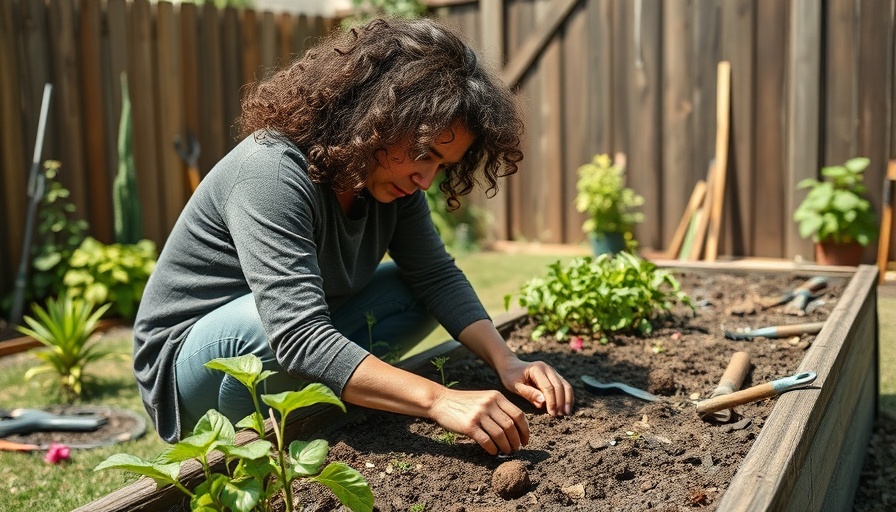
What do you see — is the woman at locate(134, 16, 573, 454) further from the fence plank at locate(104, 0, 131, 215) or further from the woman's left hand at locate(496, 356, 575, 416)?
the fence plank at locate(104, 0, 131, 215)

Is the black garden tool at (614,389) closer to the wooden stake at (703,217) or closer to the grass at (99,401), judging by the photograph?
the grass at (99,401)

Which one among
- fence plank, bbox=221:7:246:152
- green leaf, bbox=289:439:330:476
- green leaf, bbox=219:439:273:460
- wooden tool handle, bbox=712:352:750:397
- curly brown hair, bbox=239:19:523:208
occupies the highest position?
fence plank, bbox=221:7:246:152

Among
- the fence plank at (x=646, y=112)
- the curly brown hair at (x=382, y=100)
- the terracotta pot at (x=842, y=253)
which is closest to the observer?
the curly brown hair at (x=382, y=100)

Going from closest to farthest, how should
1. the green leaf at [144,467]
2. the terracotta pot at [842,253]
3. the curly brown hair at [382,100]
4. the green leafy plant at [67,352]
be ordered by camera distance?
the green leaf at [144,467], the curly brown hair at [382,100], the green leafy plant at [67,352], the terracotta pot at [842,253]

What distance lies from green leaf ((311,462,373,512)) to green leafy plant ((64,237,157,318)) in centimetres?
362

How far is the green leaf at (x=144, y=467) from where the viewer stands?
1.29 m

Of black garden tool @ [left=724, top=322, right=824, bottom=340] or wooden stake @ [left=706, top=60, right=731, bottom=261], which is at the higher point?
wooden stake @ [left=706, top=60, right=731, bottom=261]

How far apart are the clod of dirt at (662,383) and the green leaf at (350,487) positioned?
1114 mm

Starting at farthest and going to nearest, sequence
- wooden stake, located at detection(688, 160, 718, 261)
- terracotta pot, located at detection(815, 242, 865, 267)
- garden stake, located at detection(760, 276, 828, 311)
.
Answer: wooden stake, located at detection(688, 160, 718, 261) → terracotta pot, located at detection(815, 242, 865, 267) → garden stake, located at detection(760, 276, 828, 311)

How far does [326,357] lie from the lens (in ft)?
5.78

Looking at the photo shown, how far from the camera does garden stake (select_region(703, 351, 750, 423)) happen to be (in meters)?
2.00

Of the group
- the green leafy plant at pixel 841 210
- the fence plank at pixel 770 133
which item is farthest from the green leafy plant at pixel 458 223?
the green leafy plant at pixel 841 210

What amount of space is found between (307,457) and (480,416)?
452 mm

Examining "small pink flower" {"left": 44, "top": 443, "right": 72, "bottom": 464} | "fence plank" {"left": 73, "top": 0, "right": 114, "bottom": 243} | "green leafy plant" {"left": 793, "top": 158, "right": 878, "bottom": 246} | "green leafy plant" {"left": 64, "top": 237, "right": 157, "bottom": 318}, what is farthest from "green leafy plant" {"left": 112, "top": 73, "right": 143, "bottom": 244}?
"green leafy plant" {"left": 793, "top": 158, "right": 878, "bottom": 246}
